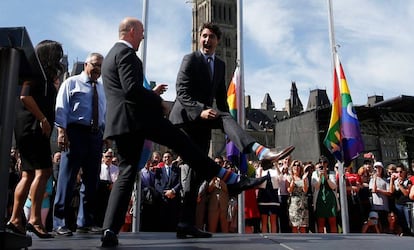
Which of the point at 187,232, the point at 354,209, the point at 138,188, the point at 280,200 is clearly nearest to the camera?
the point at 187,232

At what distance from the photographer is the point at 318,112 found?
22750mm

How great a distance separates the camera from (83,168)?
204 inches

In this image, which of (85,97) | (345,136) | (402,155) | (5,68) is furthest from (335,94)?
(402,155)

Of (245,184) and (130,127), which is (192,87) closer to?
(130,127)

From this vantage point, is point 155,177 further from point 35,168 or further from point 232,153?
point 35,168

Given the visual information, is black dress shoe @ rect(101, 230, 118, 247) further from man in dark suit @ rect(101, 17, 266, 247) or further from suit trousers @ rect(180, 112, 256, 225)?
suit trousers @ rect(180, 112, 256, 225)

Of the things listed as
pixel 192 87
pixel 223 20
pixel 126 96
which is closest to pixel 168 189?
pixel 192 87

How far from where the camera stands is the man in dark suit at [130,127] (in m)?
3.43

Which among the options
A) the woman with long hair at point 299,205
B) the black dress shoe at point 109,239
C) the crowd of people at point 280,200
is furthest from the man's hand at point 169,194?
the black dress shoe at point 109,239

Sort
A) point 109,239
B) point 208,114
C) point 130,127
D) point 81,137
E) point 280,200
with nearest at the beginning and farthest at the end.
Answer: point 109,239
point 130,127
point 208,114
point 81,137
point 280,200

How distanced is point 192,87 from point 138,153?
1.02 metres

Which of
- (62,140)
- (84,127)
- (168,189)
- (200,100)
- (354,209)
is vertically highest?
(200,100)

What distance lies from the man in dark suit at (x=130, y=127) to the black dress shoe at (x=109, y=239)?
0.09 meters

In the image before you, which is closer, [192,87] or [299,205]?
[192,87]
